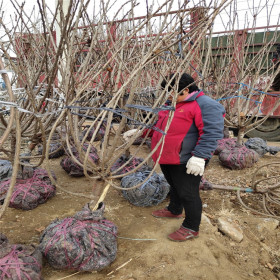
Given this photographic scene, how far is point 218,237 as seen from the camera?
6.97 feet

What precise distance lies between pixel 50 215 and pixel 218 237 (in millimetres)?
1605

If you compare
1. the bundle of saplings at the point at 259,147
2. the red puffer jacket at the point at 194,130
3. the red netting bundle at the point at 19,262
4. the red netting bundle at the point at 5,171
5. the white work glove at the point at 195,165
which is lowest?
the bundle of saplings at the point at 259,147

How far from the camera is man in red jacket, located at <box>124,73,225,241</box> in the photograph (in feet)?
5.92

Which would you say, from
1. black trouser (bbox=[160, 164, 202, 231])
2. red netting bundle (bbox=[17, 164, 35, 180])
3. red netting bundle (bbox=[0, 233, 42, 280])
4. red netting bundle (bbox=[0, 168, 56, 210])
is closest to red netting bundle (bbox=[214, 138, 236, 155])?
black trouser (bbox=[160, 164, 202, 231])

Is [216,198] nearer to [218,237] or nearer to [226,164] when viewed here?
[218,237]

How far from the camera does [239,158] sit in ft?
12.3

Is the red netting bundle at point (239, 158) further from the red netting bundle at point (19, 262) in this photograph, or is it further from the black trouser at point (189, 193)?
the red netting bundle at point (19, 262)

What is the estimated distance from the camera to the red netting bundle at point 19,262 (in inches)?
52.3

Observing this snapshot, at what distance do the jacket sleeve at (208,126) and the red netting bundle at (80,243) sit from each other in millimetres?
906

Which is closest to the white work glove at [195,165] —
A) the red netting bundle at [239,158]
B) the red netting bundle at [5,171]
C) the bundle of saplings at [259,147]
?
the red netting bundle at [239,158]

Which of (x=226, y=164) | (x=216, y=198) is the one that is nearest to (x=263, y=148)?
(x=226, y=164)

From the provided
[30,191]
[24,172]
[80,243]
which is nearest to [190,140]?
[80,243]

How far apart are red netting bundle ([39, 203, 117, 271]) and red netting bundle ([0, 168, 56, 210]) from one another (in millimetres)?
826

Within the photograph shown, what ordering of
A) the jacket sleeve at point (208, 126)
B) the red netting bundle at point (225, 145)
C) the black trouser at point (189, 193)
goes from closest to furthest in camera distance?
the jacket sleeve at point (208, 126) → the black trouser at point (189, 193) → the red netting bundle at point (225, 145)
